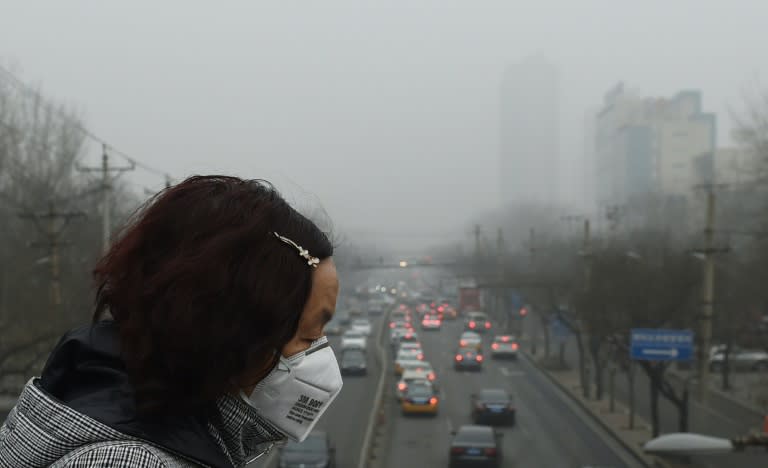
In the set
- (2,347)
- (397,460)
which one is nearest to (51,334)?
(2,347)

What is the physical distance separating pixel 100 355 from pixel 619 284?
60.3ft

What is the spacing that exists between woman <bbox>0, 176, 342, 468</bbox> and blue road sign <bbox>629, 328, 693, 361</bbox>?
46.4 ft

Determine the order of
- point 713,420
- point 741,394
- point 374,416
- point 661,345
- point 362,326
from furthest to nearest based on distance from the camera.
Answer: point 362,326
point 741,394
point 713,420
point 374,416
point 661,345

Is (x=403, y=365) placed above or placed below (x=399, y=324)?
above

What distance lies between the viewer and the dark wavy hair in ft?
3.34

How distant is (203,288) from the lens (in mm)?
1031

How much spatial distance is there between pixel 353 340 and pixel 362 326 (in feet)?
24.7

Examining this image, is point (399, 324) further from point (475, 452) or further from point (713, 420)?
point (475, 452)

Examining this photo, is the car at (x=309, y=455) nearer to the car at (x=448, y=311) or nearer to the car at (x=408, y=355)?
the car at (x=408, y=355)

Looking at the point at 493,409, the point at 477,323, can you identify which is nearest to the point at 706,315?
the point at 493,409

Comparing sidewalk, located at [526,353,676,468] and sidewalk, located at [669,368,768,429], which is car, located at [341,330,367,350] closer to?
sidewalk, located at [526,353,676,468]

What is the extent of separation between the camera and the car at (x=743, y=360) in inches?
986

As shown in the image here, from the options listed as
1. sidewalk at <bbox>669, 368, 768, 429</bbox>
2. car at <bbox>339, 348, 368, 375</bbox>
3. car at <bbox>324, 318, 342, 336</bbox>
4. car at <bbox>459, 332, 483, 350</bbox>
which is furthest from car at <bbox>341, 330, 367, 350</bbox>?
sidewalk at <bbox>669, 368, 768, 429</bbox>

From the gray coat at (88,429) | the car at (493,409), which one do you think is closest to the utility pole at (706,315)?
the car at (493,409)
